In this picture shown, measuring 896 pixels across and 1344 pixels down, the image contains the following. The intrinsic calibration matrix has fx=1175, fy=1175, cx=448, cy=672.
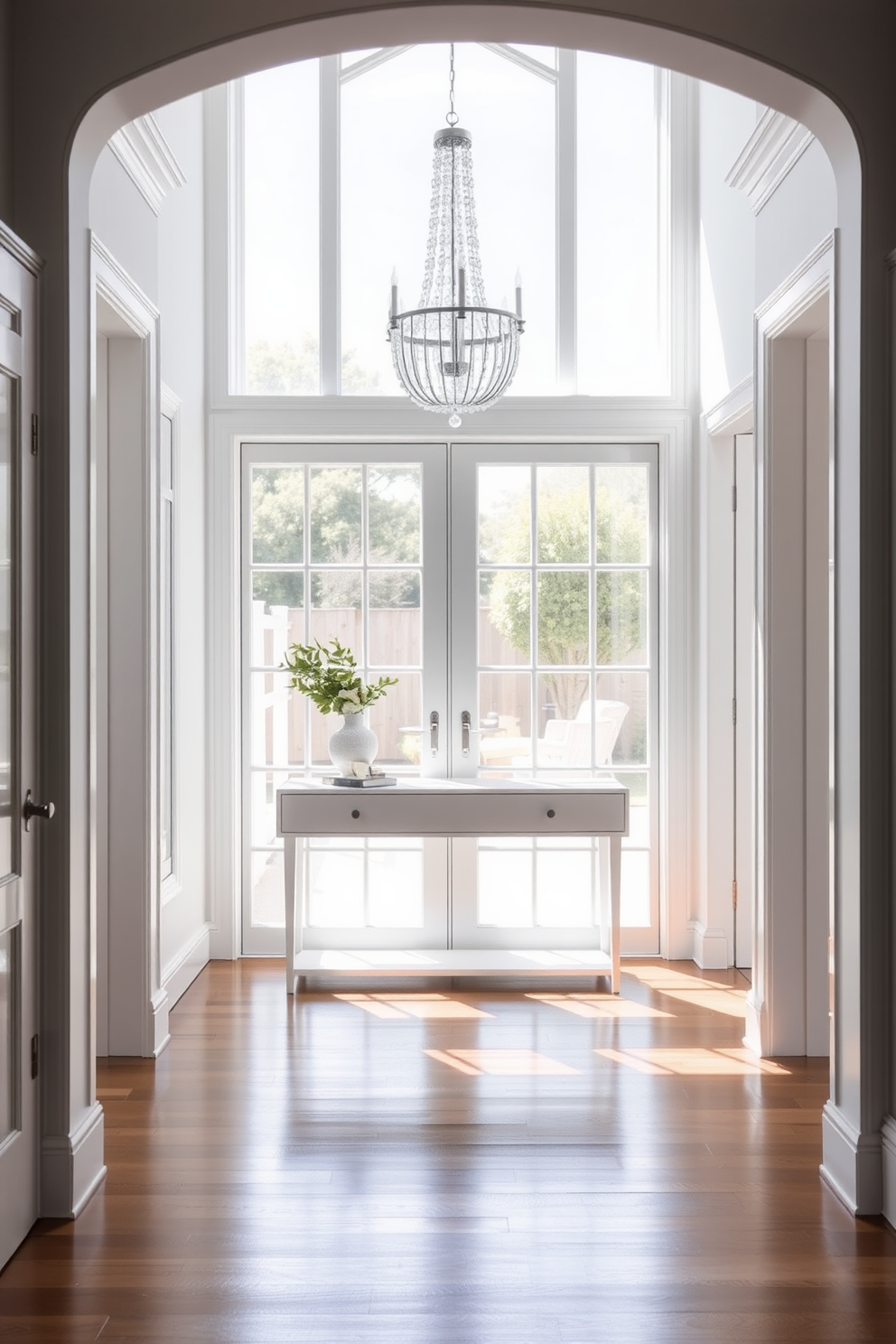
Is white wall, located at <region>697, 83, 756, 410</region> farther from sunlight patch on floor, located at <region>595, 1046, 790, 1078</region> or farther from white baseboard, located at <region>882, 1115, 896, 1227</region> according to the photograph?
white baseboard, located at <region>882, 1115, 896, 1227</region>

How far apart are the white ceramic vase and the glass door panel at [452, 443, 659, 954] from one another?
0.50m

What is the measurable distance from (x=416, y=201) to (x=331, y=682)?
2.18 meters

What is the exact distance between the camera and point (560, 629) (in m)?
5.25

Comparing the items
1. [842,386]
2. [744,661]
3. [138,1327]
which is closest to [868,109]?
Answer: [842,386]

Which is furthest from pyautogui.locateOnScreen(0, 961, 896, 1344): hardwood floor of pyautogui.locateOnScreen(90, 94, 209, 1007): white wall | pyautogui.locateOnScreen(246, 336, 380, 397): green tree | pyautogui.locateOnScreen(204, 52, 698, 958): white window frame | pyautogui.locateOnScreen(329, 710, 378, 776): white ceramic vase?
pyautogui.locateOnScreen(246, 336, 380, 397): green tree

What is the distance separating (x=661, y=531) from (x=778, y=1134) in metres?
2.73

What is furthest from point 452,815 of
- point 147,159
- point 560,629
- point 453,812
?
point 147,159

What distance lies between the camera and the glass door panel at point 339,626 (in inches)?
204

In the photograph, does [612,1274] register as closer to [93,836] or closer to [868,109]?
[93,836]

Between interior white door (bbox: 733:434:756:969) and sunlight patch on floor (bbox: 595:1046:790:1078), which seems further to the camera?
interior white door (bbox: 733:434:756:969)

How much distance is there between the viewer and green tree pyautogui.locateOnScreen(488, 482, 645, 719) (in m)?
5.23

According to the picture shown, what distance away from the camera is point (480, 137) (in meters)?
5.20

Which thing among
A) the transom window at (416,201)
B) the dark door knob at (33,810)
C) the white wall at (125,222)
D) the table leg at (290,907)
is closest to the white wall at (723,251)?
the transom window at (416,201)

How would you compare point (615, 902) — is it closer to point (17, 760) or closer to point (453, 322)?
point (453, 322)
